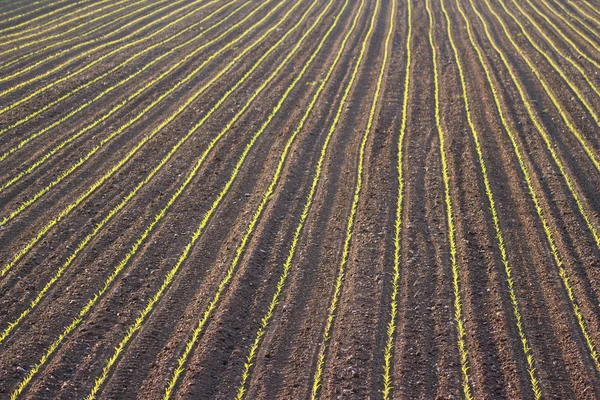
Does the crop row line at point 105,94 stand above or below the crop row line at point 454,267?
above

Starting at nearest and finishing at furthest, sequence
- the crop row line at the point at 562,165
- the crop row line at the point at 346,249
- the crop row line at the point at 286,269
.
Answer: the crop row line at the point at 286,269 < the crop row line at the point at 346,249 < the crop row line at the point at 562,165

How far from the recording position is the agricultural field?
31.4 feet

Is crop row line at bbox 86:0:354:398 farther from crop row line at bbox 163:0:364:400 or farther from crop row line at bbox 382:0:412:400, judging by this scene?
crop row line at bbox 382:0:412:400

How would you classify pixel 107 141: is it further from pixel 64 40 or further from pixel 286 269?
pixel 64 40

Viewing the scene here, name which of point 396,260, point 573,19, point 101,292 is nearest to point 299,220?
point 396,260

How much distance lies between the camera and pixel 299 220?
13289 mm

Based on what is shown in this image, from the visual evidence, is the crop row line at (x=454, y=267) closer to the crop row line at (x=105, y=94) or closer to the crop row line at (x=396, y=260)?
the crop row line at (x=396, y=260)

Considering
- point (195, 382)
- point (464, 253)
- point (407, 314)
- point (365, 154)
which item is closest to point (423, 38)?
point (365, 154)

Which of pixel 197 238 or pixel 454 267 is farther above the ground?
pixel 197 238

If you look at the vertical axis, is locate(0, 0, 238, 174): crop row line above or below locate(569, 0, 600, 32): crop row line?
below

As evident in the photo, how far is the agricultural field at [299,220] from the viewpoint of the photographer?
9.58 m

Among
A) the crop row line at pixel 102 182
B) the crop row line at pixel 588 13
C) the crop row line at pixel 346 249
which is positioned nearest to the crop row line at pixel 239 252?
the crop row line at pixel 346 249

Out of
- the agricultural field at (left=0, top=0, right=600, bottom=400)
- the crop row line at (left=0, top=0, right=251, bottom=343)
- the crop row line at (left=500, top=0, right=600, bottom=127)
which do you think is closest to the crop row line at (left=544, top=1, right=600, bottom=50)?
the crop row line at (left=500, top=0, right=600, bottom=127)

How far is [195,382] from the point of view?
9.16 m
